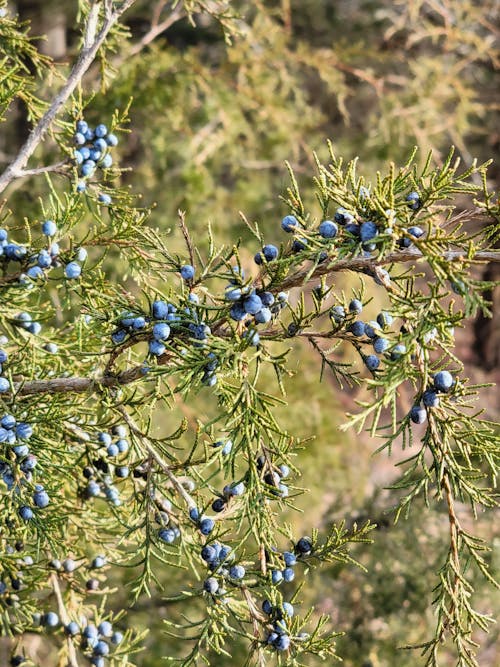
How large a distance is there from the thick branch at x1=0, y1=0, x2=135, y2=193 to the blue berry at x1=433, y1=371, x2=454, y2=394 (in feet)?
2.38

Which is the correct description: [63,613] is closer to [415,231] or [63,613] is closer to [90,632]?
[90,632]

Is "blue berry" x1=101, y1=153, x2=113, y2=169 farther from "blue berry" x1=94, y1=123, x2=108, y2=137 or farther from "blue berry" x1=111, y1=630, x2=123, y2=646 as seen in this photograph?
"blue berry" x1=111, y1=630, x2=123, y2=646

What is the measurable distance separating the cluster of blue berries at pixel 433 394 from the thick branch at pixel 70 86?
0.72m

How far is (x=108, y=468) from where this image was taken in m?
1.15

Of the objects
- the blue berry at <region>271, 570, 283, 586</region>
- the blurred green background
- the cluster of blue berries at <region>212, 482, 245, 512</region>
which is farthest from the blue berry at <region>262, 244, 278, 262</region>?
the blurred green background

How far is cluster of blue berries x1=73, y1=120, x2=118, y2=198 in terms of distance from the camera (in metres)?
1.16

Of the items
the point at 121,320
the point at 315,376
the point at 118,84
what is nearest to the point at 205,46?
the point at 118,84

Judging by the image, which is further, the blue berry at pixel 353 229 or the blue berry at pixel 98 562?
the blue berry at pixel 98 562

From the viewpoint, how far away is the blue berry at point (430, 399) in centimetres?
78

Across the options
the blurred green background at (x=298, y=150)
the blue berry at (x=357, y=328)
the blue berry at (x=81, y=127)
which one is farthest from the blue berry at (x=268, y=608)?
the blurred green background at (x=298, y=150)

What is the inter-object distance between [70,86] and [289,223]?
51 cm

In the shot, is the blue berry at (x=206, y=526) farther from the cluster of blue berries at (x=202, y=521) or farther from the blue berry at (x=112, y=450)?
the blue berry at (x=112, y=450)

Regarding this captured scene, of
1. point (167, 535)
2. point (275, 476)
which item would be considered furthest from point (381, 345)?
point (167, 535)

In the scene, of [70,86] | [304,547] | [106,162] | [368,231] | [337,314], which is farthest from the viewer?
[106,162]
